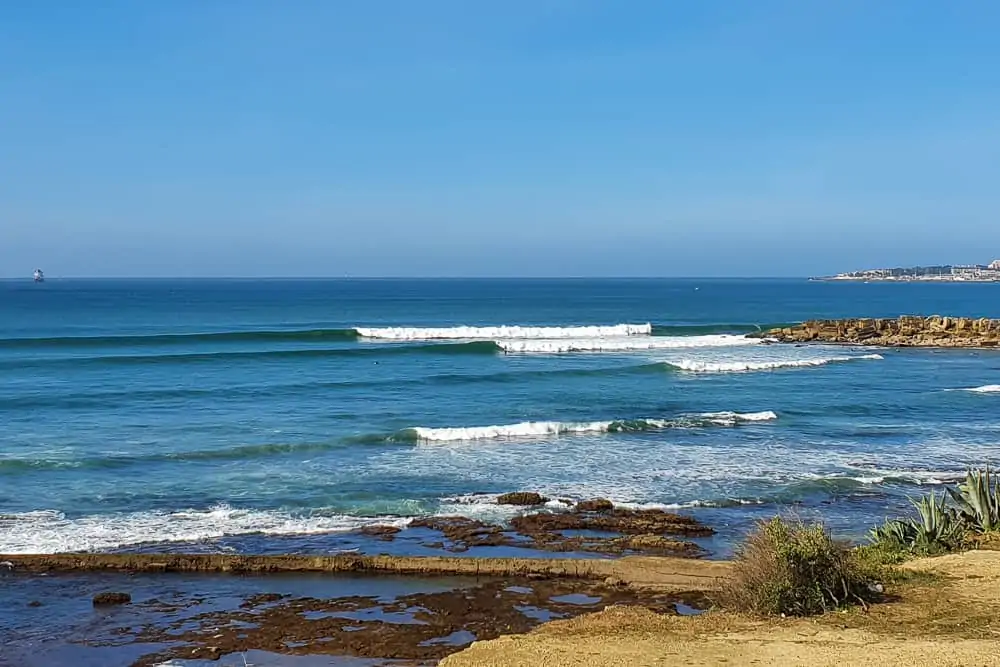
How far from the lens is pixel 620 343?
50.6 m

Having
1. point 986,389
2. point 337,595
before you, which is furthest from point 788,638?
point 986,389

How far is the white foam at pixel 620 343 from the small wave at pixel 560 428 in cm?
2098

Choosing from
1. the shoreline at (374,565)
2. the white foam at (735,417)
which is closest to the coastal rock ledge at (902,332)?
the white foam at (735,417)

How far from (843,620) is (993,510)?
5.22 meters

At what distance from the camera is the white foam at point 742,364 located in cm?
3775

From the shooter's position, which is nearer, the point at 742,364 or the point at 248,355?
the point at 742,364

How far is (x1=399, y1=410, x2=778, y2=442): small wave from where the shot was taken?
74.8 feet

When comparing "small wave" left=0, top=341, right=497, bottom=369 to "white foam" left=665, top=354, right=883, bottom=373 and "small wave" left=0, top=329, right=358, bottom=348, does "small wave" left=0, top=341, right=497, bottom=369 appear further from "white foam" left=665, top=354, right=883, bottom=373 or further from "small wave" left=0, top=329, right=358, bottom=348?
"white foam" left=665, top=354, right=883, bottom=373

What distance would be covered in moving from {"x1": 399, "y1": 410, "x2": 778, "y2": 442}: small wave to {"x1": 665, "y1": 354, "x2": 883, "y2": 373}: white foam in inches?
479

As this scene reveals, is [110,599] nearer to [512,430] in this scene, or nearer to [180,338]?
[512,430]

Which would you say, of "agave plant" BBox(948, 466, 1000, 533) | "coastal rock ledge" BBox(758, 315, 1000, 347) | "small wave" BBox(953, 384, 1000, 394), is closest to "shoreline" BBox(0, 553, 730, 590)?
"agave plant" BBox(948, 466, 1000, 533)

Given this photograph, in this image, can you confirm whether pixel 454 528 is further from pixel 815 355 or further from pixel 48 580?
pixel 815 355

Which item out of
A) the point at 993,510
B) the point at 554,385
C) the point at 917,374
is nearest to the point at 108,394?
the point at 554,385

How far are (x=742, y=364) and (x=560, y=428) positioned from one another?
56.3 ft
